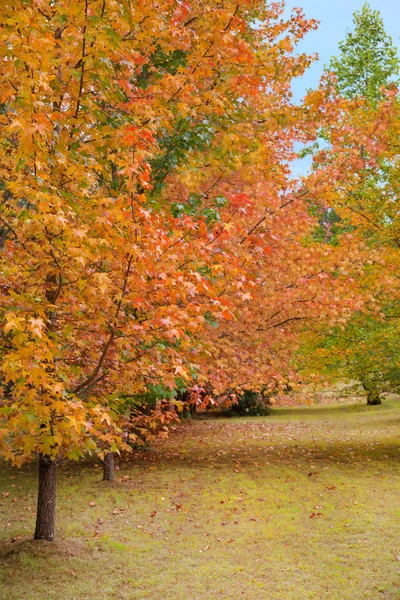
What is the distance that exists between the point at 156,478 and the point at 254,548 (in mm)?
4623

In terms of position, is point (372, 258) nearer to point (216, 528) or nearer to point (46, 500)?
point (216, 528)

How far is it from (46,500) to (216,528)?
9.59 ft

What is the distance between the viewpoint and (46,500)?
7.39 meters

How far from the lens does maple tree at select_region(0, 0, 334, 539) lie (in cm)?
484

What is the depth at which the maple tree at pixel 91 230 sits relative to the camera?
484 centimetres

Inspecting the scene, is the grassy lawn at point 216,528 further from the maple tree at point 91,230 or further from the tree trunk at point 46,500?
the maple tree at point 91,230

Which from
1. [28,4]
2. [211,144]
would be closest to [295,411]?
[211,144]

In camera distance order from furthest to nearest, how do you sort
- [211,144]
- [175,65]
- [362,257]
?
[362,257] < [175,65] < [211,144]

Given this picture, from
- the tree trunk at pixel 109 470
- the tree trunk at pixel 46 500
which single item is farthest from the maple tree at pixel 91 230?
the tree trunk at pixel 109 470

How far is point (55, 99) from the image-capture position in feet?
19.7

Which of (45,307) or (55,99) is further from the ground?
(55,99)

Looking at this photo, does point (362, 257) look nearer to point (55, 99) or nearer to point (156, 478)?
point (156, 478)

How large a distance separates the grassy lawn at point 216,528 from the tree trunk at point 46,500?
21 cm

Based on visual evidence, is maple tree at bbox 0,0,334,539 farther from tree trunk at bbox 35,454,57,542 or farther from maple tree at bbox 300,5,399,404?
maple tree at bbox 300,5,399,404
